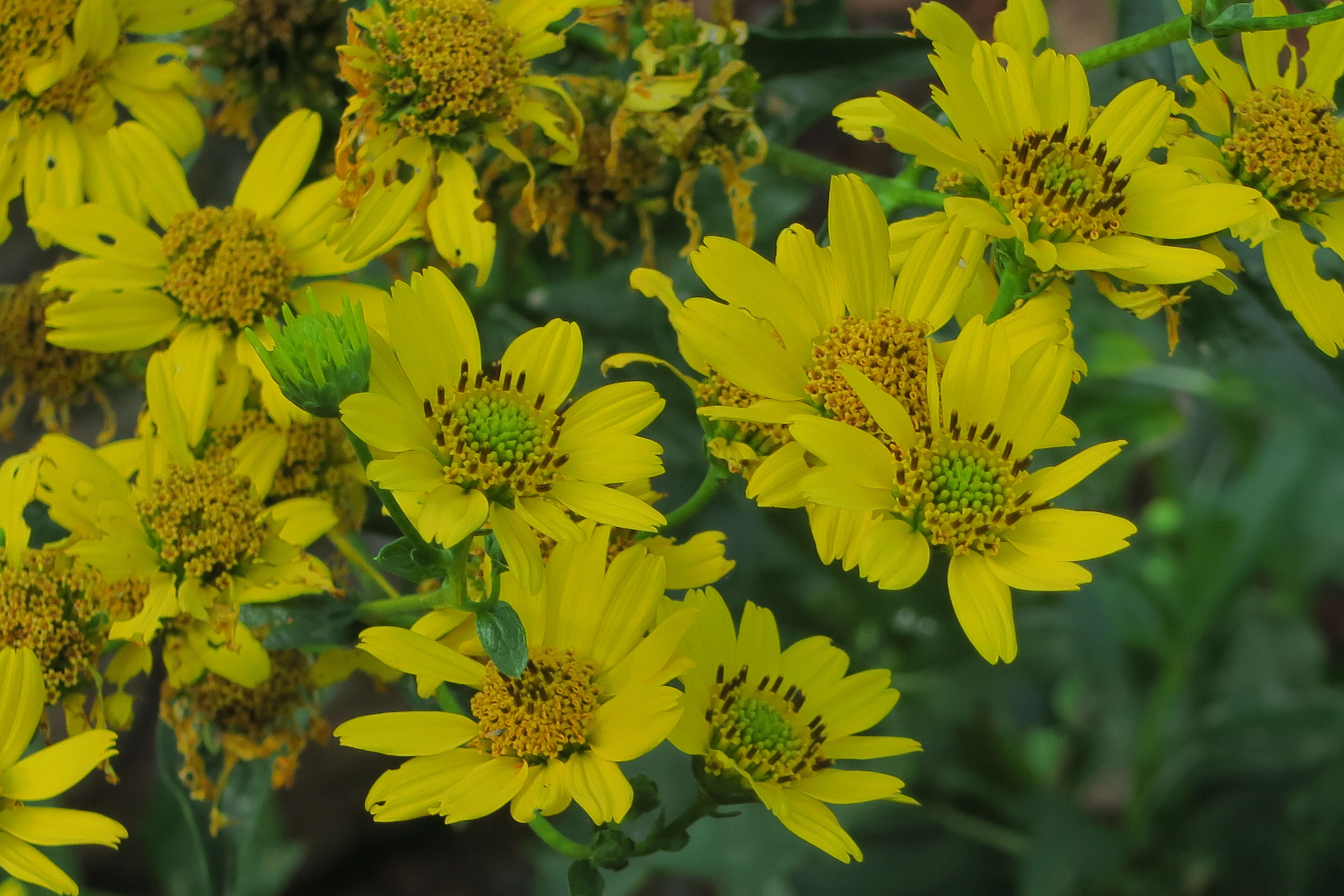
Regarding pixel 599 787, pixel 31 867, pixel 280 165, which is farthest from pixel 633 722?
pixel 280 165

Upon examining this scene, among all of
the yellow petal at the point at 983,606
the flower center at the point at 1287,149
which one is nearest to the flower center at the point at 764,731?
the yellow petal at the point at 983,606

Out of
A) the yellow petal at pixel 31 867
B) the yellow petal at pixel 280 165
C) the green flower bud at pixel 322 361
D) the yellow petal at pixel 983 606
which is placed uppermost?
the green flower bud at pixel 322 361

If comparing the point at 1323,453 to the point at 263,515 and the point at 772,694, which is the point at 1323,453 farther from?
the point at 263,515

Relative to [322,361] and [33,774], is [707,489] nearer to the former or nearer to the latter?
[322,361]

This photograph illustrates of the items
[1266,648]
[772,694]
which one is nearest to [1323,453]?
[1266,648]

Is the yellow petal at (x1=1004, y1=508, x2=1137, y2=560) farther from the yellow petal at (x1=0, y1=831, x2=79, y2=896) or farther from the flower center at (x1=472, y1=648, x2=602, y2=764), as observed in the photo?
the yellow petal at (x1=0, y1=831, x2=79, y2=896)

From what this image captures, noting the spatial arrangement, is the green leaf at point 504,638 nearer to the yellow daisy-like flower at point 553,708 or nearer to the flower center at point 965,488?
the yellow daisy-like flower at point 553,708
